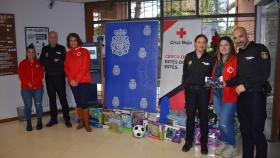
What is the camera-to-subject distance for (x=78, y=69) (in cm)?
420

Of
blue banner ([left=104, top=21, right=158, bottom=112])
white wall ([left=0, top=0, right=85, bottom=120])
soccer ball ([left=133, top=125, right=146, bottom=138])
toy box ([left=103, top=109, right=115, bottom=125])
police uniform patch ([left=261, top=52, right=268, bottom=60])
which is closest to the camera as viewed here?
police uniform patch ([left=261, top=52, right=268, bottom=60])

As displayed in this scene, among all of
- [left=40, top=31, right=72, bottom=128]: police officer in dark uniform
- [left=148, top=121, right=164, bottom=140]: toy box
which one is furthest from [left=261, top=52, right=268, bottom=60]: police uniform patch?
[left=40, top=31, right=72, bottom=128]: police officer in dark uniform

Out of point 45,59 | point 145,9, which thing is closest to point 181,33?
point 145,9

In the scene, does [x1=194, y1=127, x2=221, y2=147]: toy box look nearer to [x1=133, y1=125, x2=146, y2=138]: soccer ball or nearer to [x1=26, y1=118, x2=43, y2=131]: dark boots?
[x1=133, y1=125, x2=146, y2=138]: soccer ball

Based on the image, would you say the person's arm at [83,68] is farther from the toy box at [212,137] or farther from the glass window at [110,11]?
the toy box at [212,137]

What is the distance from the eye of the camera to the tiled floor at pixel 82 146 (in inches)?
136

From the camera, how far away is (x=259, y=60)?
2637 millimetres

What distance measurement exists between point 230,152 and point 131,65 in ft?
6.58

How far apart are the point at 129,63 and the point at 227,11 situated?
1.71 meters

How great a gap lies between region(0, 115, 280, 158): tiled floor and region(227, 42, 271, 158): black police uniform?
0.72 metres

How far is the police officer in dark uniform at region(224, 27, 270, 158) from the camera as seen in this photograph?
2.65 m

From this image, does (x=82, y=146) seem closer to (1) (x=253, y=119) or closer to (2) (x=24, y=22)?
(1) (x=253, y=119)

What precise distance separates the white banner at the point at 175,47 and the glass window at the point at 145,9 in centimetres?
59

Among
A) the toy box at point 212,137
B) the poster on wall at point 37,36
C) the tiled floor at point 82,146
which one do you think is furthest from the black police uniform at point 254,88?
the poster on wall at point 37,36
